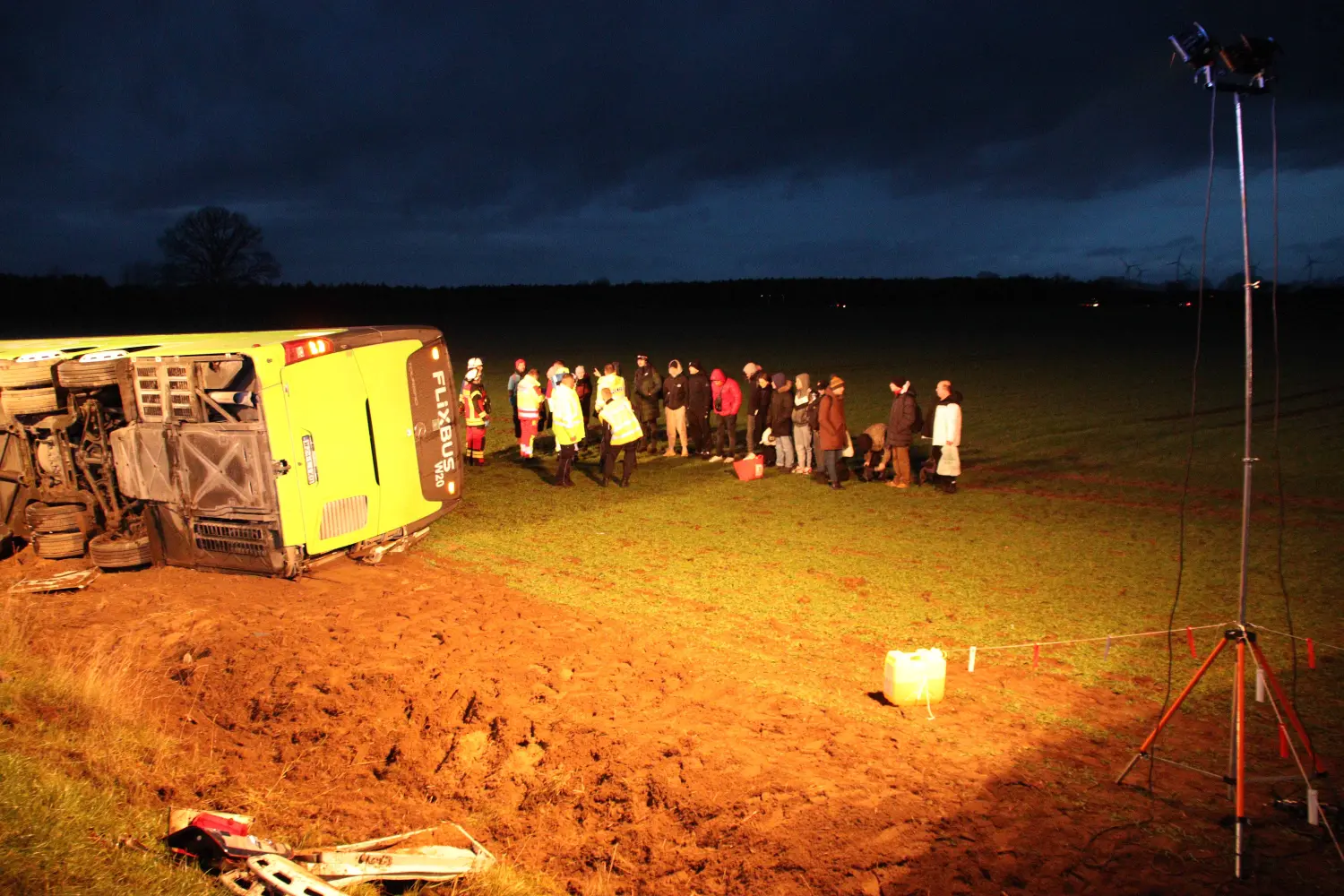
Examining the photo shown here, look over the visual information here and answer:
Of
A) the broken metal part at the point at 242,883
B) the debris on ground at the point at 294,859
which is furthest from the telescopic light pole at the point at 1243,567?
the broken metal part at the point at 242,883

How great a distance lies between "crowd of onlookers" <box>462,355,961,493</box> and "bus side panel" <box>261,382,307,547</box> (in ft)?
17.3

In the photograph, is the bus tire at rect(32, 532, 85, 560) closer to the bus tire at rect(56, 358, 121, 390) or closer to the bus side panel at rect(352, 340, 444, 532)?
the bus tire at rect(56, 358, 121, 390)

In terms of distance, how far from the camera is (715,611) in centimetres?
869

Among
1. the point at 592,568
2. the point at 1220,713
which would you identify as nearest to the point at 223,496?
the point at 592,568

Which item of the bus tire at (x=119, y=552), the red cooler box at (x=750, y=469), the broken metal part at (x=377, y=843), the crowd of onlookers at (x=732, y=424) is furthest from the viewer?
the red cooler box at (x=750, y=469)

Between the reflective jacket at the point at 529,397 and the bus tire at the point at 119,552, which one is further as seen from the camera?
the reflective jacket at the point at 529,397

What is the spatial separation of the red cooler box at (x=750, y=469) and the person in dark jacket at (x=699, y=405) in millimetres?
1850

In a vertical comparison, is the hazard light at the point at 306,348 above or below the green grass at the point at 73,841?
above

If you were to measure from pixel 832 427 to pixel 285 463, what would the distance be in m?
7.83

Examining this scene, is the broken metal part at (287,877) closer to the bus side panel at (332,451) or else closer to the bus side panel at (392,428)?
the bus side panel at (332,451)

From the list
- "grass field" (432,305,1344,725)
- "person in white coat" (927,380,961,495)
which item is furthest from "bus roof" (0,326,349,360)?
"person in white coat" (927,380,961,495)

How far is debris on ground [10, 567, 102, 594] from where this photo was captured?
9.37 m

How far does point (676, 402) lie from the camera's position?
16.5 meters

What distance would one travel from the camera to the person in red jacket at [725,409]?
16.1 metres
